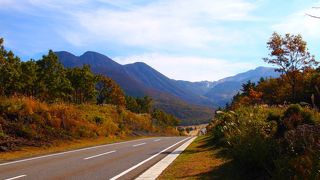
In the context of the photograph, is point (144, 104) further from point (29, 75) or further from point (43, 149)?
point (43, 149)

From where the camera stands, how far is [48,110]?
31453 millimetres

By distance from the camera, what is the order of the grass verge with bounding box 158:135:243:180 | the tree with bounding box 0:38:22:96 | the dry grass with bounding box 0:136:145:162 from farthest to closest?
the tree with bounding box 0:38:22:96 → the dry grass with bounding box 0:136:145:162 → the grass verge with bounding box 158:135:243:180

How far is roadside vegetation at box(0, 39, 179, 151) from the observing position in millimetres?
27156

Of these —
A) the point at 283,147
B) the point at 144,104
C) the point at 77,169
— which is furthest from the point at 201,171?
the point at 144,104

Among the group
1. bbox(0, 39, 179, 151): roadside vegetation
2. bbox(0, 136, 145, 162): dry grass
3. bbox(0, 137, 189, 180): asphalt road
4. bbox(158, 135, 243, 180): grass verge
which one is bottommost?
bbox(158, 135, 243, 180): grass verge

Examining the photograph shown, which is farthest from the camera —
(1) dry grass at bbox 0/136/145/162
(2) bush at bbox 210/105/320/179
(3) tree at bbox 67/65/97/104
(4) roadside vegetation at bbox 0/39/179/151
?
(3) tree at bbox 67/65/97/104

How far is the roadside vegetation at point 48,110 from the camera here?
27156 mm

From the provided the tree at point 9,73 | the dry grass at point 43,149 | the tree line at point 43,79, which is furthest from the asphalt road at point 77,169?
the tree at point 9,73

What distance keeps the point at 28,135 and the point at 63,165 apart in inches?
456

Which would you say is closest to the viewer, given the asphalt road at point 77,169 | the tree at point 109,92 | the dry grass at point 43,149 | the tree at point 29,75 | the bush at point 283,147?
the bush at point 283,147

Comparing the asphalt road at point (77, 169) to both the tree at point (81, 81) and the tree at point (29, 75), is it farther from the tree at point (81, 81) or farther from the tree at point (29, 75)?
the tree at point (81, 81)

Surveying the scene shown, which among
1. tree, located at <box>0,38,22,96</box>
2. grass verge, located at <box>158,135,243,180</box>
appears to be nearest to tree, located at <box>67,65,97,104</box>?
tree, located at <box>0,38,22,96</box>

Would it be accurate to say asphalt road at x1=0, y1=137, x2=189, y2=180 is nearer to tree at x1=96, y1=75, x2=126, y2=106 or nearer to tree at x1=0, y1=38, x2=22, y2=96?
tree at x1=0, y1=38, x2=22, y2=96

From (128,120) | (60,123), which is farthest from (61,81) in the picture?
(60,123)
